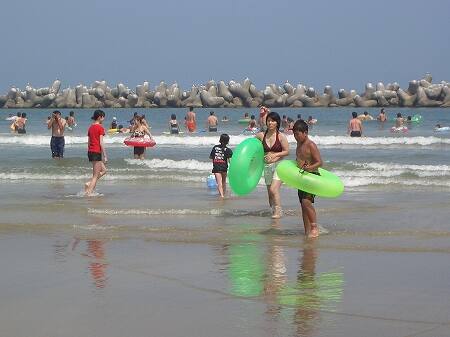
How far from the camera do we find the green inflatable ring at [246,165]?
10008 mm

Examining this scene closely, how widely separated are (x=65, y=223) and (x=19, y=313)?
4.36 meters

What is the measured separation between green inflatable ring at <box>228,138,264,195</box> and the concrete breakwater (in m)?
63.3

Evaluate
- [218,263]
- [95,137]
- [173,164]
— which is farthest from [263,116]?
[218,263]

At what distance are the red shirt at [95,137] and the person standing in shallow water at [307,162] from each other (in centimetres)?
485

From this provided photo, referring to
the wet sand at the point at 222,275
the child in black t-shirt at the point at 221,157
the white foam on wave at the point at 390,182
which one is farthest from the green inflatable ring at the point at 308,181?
the white foam on wave at the point at 390,182

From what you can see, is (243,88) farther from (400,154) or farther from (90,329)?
(90,329)

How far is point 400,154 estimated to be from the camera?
23.6m

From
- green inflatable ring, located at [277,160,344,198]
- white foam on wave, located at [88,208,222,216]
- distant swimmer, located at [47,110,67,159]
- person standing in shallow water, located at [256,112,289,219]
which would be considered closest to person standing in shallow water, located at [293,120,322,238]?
green inflatable ring, located at [277,160,344,198]

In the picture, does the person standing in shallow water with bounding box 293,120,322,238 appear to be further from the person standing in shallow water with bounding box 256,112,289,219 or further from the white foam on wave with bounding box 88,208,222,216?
the white foam on wave with bounding box 88,208,222,216

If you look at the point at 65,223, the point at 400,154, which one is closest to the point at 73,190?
Answer: the point at 65,223

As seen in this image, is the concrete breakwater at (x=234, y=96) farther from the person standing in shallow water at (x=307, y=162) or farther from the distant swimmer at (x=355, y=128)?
the person standing in shallow water at (x=307, y=162)

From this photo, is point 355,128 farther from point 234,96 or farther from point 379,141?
point 234,96

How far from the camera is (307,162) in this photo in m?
8.77

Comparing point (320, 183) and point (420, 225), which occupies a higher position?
point (320, 183)
